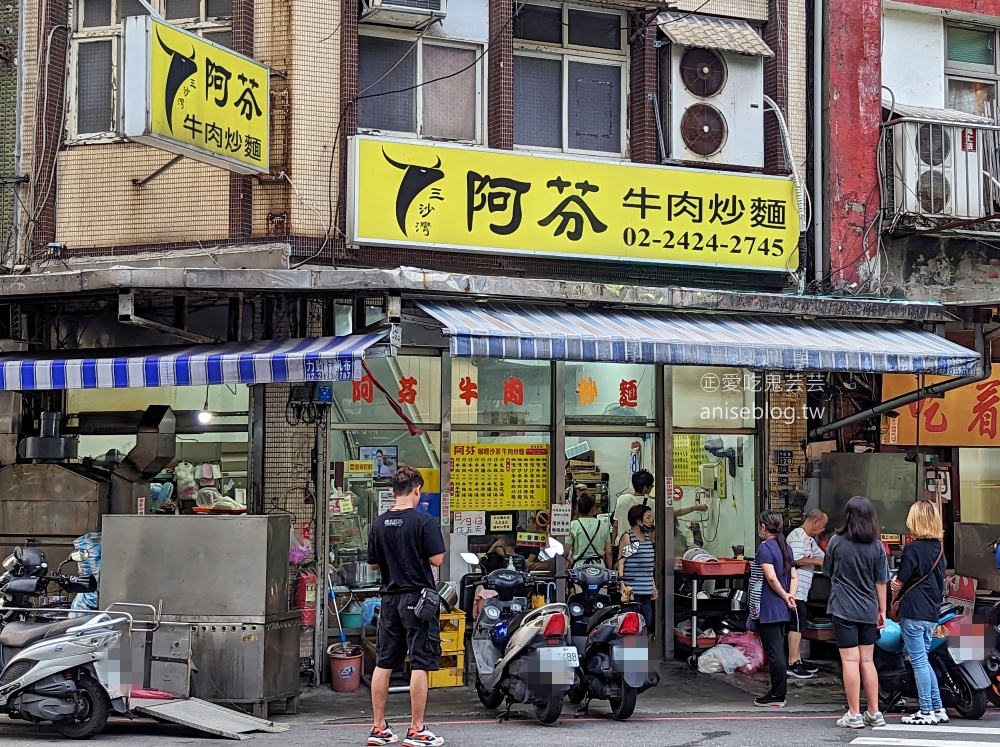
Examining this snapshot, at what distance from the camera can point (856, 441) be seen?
1367 centimetres

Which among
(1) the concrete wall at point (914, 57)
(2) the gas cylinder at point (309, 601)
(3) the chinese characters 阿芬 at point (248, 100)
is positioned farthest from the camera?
(1) the concrete wall at point (914, 57)

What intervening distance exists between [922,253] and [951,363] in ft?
9.15

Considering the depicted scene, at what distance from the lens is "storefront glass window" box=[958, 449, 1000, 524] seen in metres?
14.3

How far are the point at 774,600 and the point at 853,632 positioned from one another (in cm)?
129

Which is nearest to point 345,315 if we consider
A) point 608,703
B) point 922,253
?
point 608,703

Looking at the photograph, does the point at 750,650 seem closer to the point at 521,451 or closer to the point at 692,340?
the point at 521,451

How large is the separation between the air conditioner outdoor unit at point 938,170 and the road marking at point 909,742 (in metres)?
6.62

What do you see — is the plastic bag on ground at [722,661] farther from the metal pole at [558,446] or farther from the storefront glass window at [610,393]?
the storefront glass window at [610,393]

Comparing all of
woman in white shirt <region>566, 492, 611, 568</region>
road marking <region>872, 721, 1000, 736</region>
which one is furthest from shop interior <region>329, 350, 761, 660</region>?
road marking <region>872, 721, 1000, 736</region>

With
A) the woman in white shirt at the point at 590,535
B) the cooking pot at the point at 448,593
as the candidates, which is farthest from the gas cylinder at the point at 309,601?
the woman in white shirt at the point at 590,535

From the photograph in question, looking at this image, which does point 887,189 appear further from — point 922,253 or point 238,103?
point 238,103

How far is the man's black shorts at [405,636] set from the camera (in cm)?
853

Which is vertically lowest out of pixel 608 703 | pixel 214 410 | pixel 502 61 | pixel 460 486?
pixel 608 703

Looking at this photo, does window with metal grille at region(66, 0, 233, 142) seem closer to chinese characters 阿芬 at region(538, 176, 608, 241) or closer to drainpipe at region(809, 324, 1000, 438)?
chinese characters 阿芬 at region(538, 176, 608, 241)
